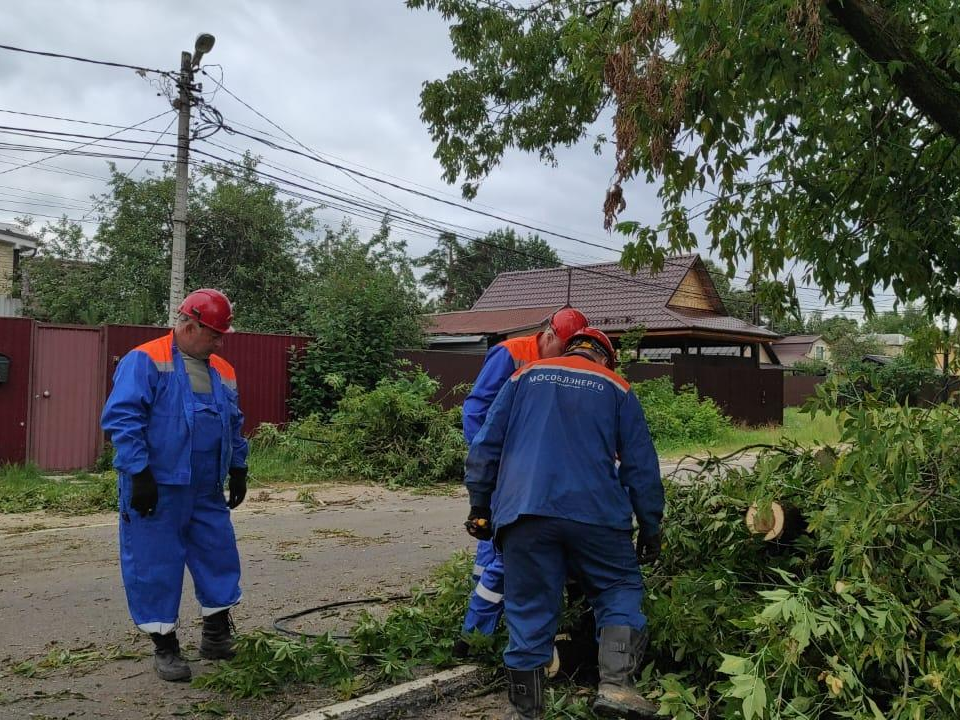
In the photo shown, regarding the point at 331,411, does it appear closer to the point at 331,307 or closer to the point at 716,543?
the point at 331,307

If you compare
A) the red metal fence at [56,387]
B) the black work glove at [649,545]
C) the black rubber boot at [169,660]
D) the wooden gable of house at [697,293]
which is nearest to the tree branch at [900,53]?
the black work glove at [649,545]

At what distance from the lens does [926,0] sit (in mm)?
5184

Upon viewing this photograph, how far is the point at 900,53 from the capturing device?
15.1 ft

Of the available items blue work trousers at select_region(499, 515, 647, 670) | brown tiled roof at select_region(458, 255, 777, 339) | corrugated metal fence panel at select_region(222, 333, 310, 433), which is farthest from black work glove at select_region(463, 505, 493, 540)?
brown tiled roof at select_region(458, 255, 777, 339)

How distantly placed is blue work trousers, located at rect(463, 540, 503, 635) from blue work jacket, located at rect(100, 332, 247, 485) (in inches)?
55.3

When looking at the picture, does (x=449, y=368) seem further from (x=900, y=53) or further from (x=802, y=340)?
(x=802, y=340)

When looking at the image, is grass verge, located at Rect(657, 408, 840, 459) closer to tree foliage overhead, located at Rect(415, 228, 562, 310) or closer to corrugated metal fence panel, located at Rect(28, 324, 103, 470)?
corrugated metal fence panel, located at Rect(28, 324, 103, 470)

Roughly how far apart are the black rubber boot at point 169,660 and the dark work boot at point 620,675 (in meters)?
1.95

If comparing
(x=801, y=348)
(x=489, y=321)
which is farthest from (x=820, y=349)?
(x=489, y=321)

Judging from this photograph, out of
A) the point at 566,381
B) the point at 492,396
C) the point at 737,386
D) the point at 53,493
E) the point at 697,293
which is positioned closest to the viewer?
the point at 566,381

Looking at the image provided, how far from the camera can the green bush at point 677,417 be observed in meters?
18.3

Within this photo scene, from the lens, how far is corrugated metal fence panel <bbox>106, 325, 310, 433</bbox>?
14.3 metres

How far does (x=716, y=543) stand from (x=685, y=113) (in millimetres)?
2219

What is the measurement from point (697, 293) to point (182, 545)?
102 ft
